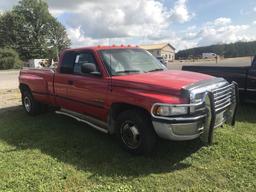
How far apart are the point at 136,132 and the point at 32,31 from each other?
70.1 metres

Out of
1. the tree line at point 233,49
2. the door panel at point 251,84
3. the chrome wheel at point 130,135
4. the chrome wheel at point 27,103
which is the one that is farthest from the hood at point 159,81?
the tree line at point 233,49

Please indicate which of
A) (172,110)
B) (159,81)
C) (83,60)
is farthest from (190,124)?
(83,60)

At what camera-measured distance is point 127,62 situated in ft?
18.7

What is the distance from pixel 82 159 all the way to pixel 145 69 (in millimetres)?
2060

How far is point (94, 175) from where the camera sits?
4.37 meters

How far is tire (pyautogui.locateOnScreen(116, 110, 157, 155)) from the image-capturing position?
4.65 meters

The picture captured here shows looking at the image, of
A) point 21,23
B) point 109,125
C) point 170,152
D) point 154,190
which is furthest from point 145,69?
point 21,23

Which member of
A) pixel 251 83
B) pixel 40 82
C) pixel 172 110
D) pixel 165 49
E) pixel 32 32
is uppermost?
pixel 32 32

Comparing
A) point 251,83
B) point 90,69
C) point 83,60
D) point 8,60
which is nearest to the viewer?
point 90,69

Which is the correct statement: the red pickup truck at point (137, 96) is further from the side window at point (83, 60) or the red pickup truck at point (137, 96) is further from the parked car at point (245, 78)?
the parked car at point (245, 78)

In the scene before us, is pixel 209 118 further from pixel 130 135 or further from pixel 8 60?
pixel 8 60

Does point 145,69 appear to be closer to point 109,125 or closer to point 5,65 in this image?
point 109,125

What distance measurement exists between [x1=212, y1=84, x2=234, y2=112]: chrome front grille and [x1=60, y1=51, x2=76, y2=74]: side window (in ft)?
10.1

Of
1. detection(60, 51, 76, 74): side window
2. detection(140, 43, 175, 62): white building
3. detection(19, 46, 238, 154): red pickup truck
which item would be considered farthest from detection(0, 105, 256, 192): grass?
detection(140, 43, 175, 62): white building
